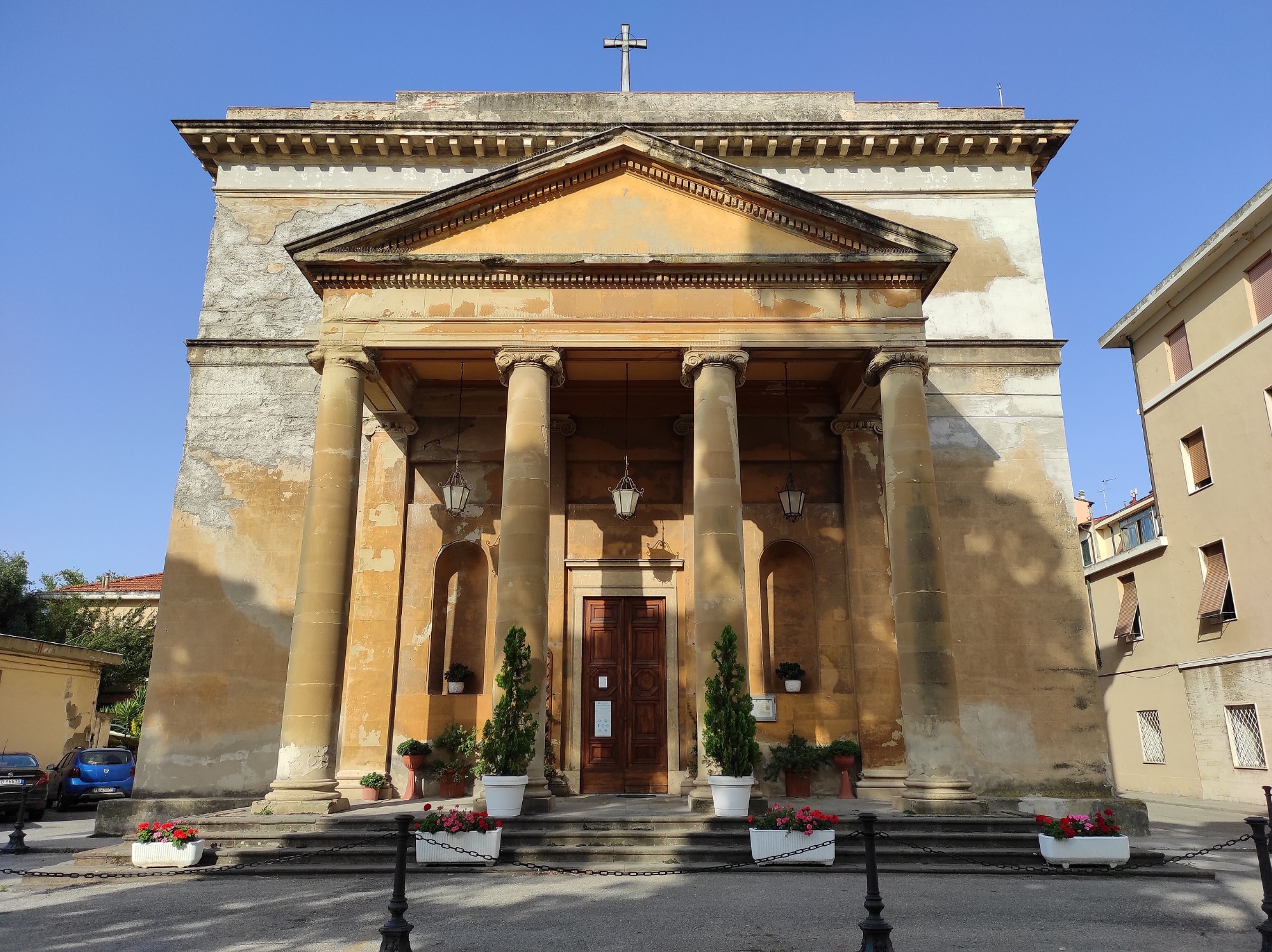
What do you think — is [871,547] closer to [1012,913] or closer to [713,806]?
[713,806]

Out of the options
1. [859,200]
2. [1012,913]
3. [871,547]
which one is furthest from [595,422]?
[1012,913]

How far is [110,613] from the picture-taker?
3962 centimetres

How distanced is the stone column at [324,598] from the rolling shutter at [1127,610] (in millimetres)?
23420

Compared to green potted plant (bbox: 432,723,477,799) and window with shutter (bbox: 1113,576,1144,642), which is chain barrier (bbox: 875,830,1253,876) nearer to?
green potted plant (bbox: 432,723,477,799)

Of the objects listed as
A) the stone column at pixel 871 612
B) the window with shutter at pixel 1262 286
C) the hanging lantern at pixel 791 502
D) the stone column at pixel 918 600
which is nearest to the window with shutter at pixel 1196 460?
the window with shutter at pixel 1262 286

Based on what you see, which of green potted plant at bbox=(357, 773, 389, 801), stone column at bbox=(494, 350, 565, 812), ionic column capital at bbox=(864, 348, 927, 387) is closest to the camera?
stone column at bbox=(494, 350, 565, 812)

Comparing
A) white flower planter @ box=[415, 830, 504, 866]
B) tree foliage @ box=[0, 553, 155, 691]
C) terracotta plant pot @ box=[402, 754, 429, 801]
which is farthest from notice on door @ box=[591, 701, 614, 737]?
tree foliage @ box=[0, 553, 155, 691]

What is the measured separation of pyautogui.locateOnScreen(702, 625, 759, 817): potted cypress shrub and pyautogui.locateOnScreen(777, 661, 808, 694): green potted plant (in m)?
4.42

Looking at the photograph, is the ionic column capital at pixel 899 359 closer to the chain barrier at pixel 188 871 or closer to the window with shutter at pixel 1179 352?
the chain barrier at pixel 188 871

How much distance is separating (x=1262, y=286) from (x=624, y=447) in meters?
16.2

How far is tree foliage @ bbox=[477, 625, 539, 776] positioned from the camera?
11.6 metres

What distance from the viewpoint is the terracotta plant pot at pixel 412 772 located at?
15305 millimetres

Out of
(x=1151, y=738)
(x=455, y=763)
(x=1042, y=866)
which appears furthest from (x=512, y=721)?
(x=1151, y=738)

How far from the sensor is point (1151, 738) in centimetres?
2586
